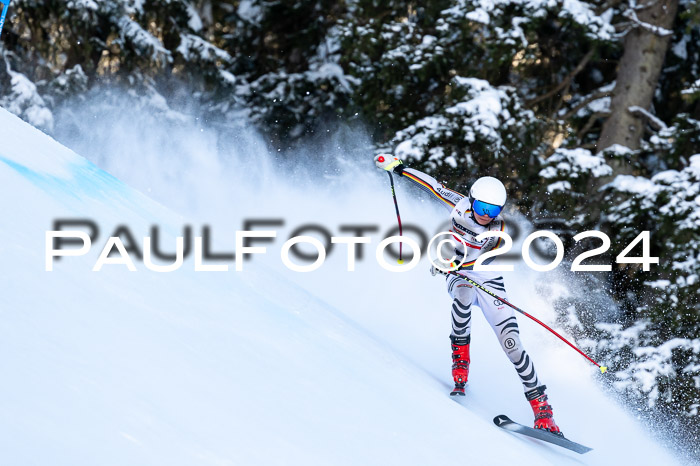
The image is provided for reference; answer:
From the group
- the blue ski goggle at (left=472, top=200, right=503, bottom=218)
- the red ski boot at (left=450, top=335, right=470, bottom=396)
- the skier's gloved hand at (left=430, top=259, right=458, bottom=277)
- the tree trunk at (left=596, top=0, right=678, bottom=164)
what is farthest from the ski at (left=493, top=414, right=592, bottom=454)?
the tree trunk at (left=596, top=0, right=678, bottom=164)

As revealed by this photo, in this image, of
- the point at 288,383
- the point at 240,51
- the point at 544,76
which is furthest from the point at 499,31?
the point at 288,383

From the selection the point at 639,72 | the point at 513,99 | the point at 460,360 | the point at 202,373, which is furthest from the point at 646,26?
the point at 202,373

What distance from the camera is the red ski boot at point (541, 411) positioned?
535cm

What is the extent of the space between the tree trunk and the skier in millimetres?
6359

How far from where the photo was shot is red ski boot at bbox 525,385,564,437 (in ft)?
17.5

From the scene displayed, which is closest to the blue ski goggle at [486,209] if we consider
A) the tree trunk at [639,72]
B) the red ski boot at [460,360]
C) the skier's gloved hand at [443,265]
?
the skier's gloved hand at [443,265]

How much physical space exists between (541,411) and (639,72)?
24.5 feet

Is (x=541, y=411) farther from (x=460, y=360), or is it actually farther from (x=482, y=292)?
(x=482, y=292)

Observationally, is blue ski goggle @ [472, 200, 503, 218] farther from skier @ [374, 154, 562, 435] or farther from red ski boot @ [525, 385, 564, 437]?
red ski boot @ [525, 385, 564, 437]

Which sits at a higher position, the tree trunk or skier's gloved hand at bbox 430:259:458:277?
the tree trunk

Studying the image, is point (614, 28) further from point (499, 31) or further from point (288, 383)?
point (288, 383)

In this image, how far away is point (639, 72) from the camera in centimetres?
1149

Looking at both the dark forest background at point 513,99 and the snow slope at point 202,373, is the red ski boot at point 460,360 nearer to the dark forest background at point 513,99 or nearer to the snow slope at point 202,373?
the snow slope at point 202,373

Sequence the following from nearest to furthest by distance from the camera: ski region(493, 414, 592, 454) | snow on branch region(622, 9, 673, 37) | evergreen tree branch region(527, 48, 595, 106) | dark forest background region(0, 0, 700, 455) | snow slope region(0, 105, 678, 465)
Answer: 1. snow slope region(0, 105, 678, 465)
2. ski region(493, 414, 592, 454)
3. dark forest background region(0, 0, 700, 455)
4. snow on branch region(622, 9, 673, 37)
5. evergreen tree branch region(527, 48, 595, 106)
